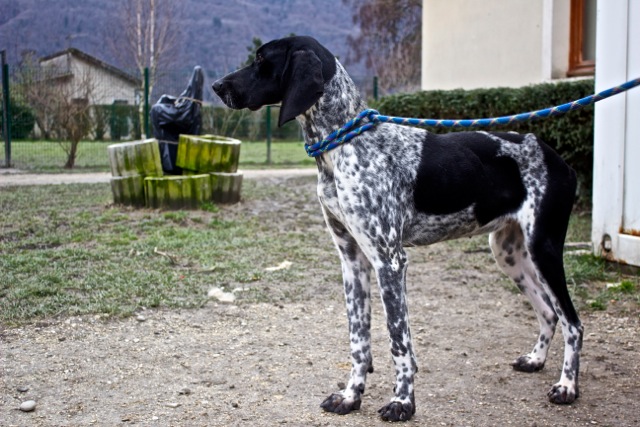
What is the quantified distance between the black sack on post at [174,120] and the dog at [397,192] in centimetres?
815

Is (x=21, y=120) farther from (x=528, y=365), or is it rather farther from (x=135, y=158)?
(x=528, y=365)

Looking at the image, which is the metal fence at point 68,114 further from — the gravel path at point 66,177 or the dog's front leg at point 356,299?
the dog's front leg at point 356,299

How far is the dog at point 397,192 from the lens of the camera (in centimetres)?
380

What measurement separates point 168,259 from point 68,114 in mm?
11767

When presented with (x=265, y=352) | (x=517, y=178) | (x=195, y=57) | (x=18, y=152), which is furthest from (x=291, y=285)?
(x=195, y=57)

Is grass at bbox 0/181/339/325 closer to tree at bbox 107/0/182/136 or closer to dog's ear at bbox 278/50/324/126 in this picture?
dog's ear at bbox 278/50/324/126

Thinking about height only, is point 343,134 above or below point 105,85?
below

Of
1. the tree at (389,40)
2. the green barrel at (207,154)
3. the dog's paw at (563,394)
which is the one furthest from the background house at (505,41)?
the tree at (389,40)

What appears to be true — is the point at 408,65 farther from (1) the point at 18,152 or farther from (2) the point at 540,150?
(2) the point at 540,150

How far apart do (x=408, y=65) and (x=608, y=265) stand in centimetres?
3898

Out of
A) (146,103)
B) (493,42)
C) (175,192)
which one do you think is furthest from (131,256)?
(146,103)

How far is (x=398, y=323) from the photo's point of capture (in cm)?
386

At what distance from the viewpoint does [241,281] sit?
688 centimetres

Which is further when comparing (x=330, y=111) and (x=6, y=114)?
(x=6, y=114)
